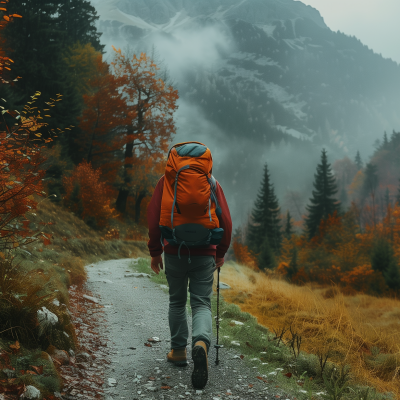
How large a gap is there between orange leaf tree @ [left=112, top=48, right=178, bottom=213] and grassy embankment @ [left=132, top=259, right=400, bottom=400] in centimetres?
1724

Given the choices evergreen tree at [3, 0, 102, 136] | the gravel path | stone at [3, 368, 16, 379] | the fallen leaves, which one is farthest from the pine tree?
stone at [3, 368, 16, 379]

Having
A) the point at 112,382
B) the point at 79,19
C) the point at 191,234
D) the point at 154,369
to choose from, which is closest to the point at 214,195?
the point at 191,234

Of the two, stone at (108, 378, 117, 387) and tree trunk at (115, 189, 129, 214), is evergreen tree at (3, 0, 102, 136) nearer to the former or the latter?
tree trunk at (115, 189, 129, 214)

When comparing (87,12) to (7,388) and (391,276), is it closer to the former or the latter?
(391,276)

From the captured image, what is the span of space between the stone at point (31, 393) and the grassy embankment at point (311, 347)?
2.06 m

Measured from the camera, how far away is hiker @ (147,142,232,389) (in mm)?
2934

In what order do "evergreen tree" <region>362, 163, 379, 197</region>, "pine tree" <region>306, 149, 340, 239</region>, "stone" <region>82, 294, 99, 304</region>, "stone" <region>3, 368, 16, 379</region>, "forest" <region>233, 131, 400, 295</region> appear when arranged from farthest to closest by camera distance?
"evergreen tree" <region>362, 163, 379, 197</region> → "pine tree" <region>306, 149, 340, 239</region> → "forest" <region>233, 131, 400, 295</region> → "stone" <region>82, 294, 99, 304</region> → "stone" <region>3, 368, 16, 379</region>

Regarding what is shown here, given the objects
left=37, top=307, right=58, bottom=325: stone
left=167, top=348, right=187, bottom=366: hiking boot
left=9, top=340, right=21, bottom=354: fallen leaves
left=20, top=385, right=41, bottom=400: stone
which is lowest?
left=167, top=348, right=187, bottom=366: hiking boot

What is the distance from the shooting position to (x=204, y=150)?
3.13 meters

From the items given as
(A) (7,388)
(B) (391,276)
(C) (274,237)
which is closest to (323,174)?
(C) (274,237)

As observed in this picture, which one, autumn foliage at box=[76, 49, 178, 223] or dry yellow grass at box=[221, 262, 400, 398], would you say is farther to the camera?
autumn foliage at box=[76, 49, 178, 223]

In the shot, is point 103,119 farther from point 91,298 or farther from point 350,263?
point 350,263

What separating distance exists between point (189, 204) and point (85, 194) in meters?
17.3

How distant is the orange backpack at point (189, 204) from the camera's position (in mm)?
2930
